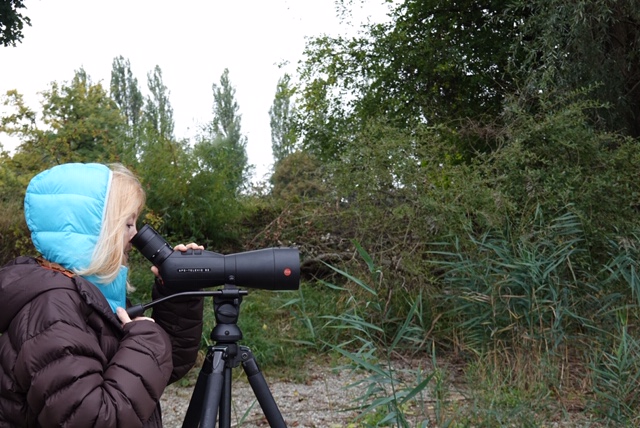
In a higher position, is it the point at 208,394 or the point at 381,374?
the point at 208,394

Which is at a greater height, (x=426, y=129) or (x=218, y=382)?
(x=426, y=129)

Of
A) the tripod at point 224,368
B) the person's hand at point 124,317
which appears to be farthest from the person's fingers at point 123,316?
the tripod at point 224,368

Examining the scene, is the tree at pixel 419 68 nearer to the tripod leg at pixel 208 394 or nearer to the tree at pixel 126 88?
the tripod leg at pixel 208 394

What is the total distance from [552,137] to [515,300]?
1.75m

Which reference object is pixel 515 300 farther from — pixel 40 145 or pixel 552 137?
pixel 40 145

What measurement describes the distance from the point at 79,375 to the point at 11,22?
1051 cm

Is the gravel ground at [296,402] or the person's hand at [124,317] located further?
the gravel ground at [296,402]

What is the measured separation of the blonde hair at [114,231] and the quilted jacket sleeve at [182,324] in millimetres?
347

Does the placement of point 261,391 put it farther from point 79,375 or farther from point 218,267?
point 79,375

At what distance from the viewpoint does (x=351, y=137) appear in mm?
6086

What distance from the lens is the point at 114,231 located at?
1.81 m

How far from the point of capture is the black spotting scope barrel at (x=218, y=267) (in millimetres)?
1986

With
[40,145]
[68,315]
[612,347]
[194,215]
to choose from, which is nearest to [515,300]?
[612,347]

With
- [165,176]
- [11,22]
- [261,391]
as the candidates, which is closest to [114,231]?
[261,391]
